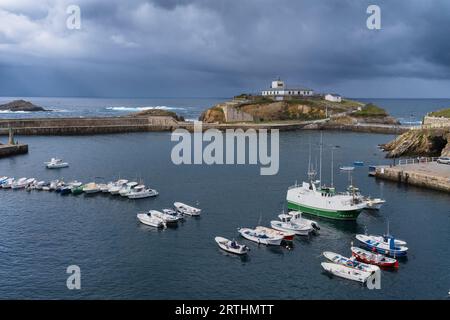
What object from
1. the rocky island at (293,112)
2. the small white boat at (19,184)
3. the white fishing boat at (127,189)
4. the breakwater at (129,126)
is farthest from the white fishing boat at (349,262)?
the rocky island at (293,112)

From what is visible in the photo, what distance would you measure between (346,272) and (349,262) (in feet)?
4.67

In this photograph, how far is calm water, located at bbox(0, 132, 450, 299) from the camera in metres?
36.5

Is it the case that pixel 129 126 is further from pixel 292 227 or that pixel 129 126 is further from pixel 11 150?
pixel 292 227

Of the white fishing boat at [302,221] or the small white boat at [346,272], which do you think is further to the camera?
the white fishing boat at [302,221]

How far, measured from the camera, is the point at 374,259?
41188mm

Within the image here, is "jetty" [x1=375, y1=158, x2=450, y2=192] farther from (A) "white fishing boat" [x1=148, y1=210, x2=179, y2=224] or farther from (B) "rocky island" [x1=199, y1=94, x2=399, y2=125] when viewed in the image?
(B) "rocky island" [x1=199, y1=94, x2=399, y2=125]

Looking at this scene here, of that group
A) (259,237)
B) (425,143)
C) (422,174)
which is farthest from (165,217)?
(425,143)

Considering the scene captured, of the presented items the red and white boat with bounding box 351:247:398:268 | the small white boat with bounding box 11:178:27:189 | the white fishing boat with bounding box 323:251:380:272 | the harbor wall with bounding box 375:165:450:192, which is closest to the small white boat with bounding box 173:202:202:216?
the white fishing boat with bounding box 323:251:380:272

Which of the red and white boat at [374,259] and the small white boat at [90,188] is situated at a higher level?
the small white boat at [90,188]

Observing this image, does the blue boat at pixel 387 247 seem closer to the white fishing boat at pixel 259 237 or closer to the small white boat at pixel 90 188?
the white fishing boat at pixel 259 237

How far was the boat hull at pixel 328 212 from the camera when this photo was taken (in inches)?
2113

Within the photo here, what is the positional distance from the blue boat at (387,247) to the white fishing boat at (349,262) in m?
3.63

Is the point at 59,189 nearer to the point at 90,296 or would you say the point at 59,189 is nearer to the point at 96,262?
the point at 96,262

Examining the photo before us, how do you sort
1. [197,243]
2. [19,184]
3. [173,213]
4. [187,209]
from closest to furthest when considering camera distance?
[197,243], [173,213], [187,209], [19,184]
